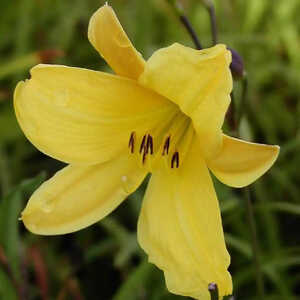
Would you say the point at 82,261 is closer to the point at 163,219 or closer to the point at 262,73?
the point at 163,219

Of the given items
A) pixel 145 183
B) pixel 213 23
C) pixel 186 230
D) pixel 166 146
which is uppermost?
pixel 213 23

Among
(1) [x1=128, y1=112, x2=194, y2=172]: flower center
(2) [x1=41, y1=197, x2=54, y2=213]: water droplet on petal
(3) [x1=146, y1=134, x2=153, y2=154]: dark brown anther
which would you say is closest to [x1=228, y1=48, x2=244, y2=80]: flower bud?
(1) [x1=128, y1=112, x2=194, y2=172]: flower center

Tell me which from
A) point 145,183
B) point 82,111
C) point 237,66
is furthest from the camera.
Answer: point 145,183

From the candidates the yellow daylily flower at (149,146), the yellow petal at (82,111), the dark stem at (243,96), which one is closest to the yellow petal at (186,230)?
the yellow daylily flower at (149,146)

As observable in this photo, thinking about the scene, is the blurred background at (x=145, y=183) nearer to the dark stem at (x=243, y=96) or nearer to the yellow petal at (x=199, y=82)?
the dark stem at (x=243, y=96)

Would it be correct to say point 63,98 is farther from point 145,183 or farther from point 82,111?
point 145,183

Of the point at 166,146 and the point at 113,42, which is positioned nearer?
the point at 113,42

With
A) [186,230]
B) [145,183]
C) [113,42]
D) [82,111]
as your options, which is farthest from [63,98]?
[145,183]
